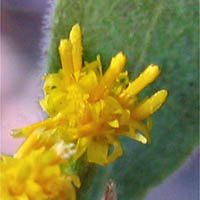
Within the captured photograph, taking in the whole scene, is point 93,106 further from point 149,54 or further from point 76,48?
point 149,54

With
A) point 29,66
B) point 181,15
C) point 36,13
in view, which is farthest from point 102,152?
point 36,13

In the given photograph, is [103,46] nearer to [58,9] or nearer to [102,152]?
[58,9]

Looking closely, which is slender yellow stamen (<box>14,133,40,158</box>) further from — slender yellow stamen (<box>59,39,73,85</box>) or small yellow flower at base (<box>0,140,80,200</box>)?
slender yellow stamen (<box>59,39,73,85</box>)

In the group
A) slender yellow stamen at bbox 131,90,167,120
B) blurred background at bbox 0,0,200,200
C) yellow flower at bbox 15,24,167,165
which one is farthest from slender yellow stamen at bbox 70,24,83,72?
blurred background at bbox 0,0,200,200

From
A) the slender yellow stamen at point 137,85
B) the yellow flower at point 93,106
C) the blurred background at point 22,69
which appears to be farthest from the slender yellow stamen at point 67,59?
the blurred background at point 22,69

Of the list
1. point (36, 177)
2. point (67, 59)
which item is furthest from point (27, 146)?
point (67, 59)
